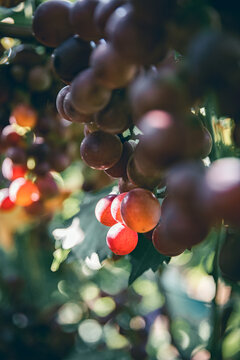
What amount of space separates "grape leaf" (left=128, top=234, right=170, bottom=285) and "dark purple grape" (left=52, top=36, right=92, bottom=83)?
418 mm

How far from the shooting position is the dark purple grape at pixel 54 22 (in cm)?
56

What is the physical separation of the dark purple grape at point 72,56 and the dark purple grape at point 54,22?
0.10 feet

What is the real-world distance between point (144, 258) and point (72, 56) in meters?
0.48

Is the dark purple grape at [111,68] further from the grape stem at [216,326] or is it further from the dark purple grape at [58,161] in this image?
the dark purple grape at [58,161]

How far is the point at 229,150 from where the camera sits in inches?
31.0

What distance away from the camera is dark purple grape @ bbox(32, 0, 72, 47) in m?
0.56

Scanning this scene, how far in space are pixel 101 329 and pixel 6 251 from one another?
0.74 meters

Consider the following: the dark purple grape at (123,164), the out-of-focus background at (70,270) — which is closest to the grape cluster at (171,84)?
the dark purple grape at (123,164)

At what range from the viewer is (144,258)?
83cm

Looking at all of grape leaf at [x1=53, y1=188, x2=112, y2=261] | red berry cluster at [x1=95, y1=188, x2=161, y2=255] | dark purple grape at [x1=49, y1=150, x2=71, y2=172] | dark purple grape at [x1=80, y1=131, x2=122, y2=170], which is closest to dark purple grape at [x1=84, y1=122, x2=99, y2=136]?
dark purple grape at [x1=80, y1=131, x2=122, y2=170]

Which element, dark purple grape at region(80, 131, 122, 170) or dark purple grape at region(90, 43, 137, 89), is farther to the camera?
dark purple grape at region(80, 131, 122, 170)

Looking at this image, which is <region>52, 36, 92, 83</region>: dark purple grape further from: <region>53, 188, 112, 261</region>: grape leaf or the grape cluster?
A: <region>53, 188, 112, 261</region>: grape leaf

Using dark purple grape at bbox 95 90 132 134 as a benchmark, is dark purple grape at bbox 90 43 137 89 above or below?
above

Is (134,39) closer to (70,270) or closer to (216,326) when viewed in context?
(216,326)
